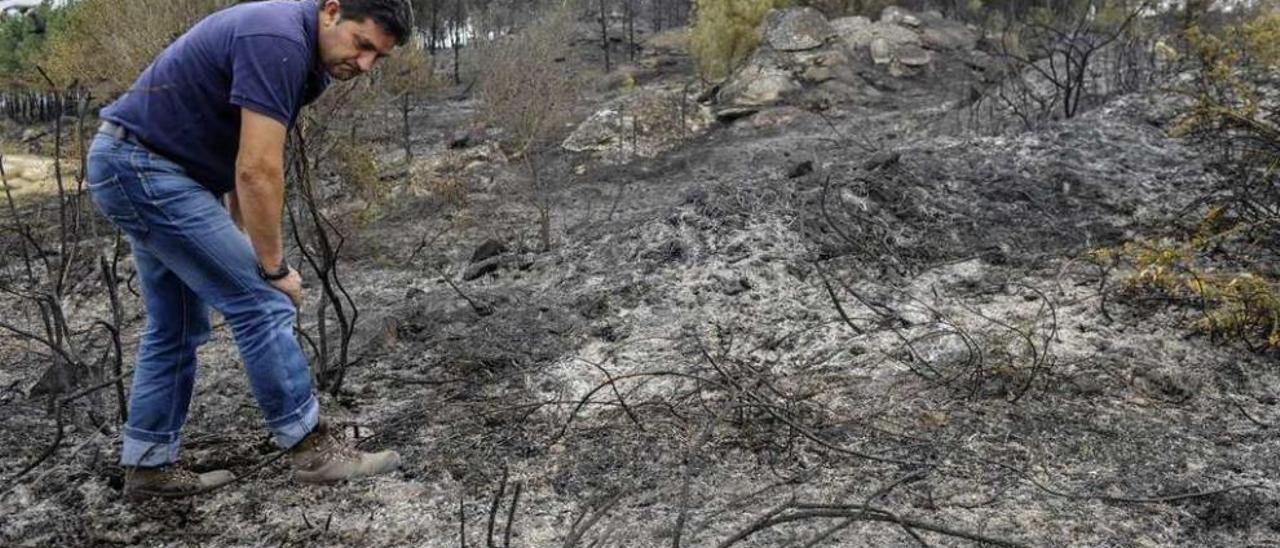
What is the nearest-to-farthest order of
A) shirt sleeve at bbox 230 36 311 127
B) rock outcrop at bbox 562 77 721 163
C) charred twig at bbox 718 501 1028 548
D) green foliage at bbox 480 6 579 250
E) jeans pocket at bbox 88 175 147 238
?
charred twig at bbox 718 501 1028 548, shirt sleeve at bbox 230 36 311 127, jeans pocket at bbox 88 175 147 238, green foliage at bbox 480 6 579 250, rock outcrop at bbox 562 77 721 163

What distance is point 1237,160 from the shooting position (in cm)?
564

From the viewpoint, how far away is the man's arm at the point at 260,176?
6.43ft

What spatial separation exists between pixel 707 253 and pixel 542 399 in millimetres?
1802

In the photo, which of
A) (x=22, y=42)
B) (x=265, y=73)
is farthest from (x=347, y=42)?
(x=22, y=42)

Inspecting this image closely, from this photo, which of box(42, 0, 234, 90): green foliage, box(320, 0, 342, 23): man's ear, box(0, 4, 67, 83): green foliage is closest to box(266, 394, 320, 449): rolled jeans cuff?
box(320, 0, 342, 23): man's ear

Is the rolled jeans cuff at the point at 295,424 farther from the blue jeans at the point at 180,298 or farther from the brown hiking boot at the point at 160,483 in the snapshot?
the brown hiking boot at the point at 160,483

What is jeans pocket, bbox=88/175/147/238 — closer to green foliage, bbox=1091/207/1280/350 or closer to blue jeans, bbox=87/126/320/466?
blue jeans, bbox=87/126/320/466

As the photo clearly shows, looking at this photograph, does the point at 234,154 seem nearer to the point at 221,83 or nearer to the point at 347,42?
the point at 221,83

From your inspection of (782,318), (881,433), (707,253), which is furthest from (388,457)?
(707,253)

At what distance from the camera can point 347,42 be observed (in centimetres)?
209

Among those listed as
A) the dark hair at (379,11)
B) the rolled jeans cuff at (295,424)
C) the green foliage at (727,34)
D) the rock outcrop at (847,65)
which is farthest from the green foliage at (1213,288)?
the green foliage at (727,34)

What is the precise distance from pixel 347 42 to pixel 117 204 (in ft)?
2.05

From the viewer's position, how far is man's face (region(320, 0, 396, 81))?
2.08 m

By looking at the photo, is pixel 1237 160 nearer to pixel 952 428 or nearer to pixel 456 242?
pixel 952 428
